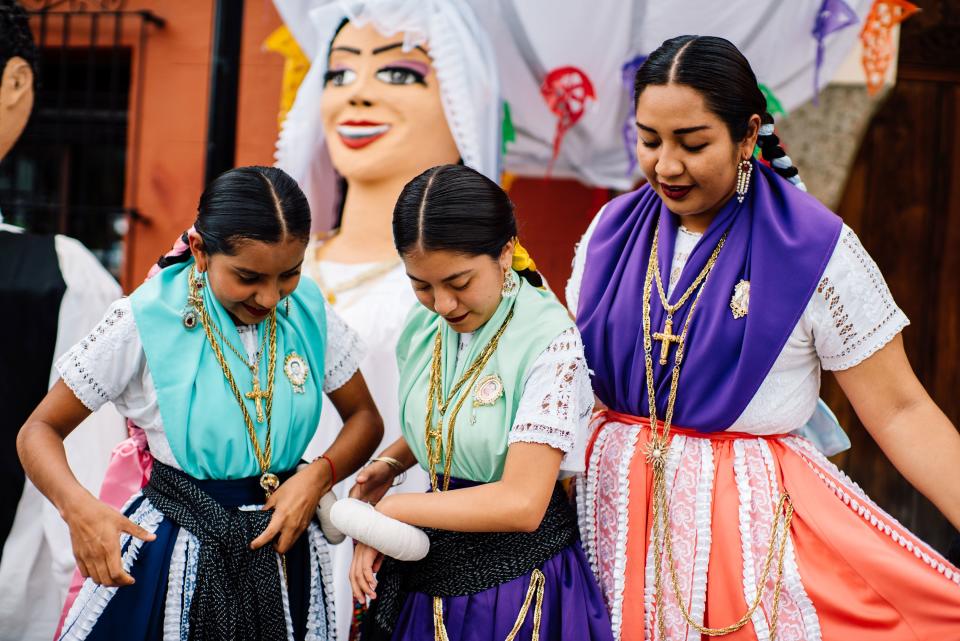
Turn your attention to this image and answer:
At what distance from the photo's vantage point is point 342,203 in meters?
3.69

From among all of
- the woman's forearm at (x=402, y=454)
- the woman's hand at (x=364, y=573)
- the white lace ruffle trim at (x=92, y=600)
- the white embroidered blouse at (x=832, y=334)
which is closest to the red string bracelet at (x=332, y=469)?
the woman's forearm at (x=402, y=454)

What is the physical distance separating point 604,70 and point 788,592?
220 cm

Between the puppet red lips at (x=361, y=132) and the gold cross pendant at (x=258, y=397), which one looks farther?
the puppet red lips at (x=361, y=132)

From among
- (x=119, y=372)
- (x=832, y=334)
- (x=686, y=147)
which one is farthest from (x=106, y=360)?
(x=832, y=334)

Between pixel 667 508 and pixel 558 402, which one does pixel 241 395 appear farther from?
pixel 667 508

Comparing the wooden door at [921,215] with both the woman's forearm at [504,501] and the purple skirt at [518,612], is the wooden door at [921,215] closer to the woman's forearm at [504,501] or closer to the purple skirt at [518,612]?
the purple skirt at [518,612]

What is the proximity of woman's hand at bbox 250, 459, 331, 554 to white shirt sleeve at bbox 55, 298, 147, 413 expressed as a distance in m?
0.39

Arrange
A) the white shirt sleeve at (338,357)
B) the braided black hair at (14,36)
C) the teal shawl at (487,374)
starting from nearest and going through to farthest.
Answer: the teal shawl at (487,374)
the white shirt sleeve at (338,357)
the braided black hair at (14,36)

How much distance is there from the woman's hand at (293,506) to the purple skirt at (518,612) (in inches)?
10.8

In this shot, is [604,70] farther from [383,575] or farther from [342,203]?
[383,575]

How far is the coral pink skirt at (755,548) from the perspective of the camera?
1870 mm

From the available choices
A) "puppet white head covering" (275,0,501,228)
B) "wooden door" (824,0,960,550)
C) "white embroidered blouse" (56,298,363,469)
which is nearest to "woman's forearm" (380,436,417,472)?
"white embroidered blouse" (56,298,363,469)

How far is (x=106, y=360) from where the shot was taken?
6.27 ft

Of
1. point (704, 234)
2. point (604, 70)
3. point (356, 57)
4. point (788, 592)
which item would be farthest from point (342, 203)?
point (788, 592)
